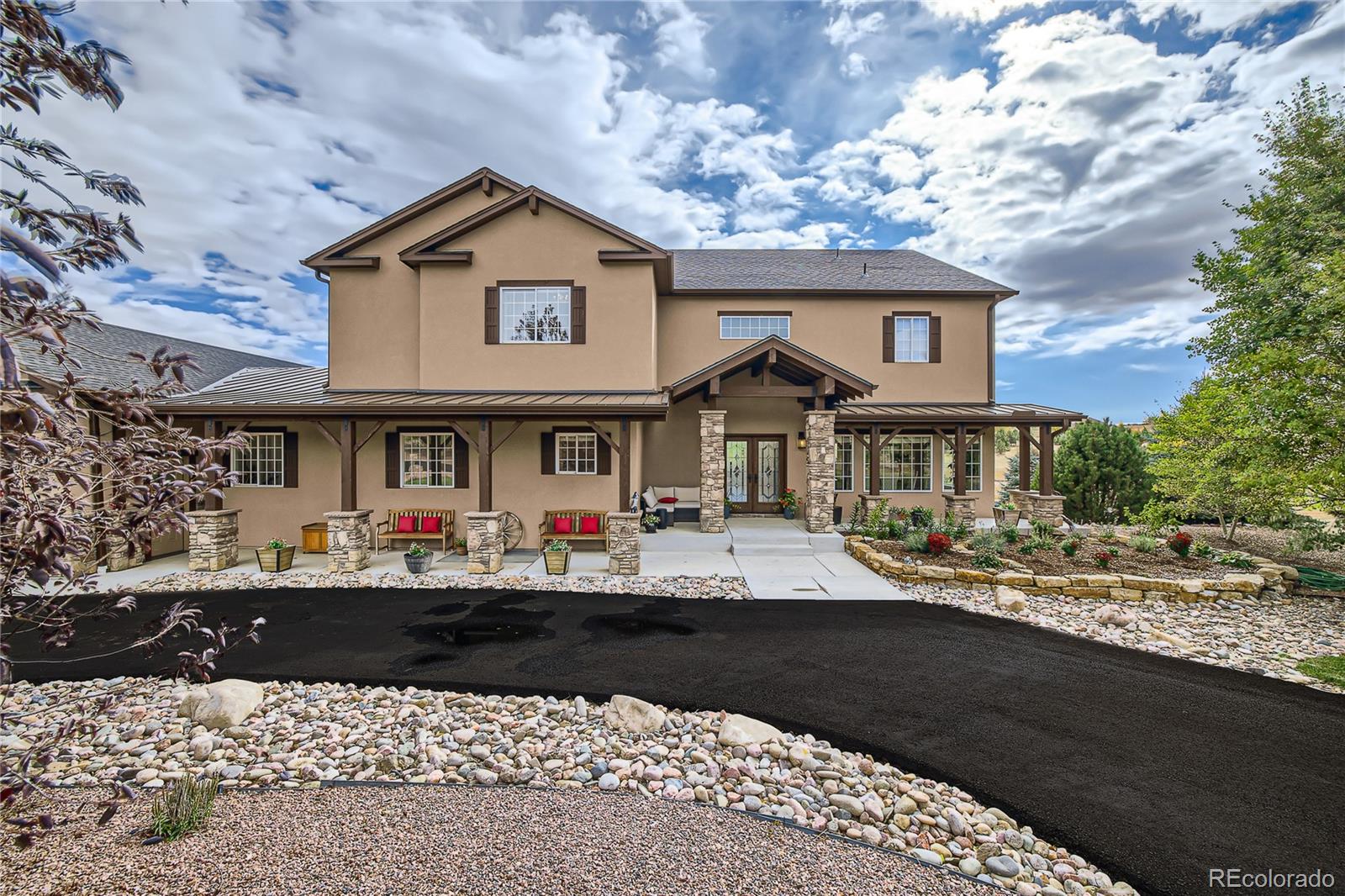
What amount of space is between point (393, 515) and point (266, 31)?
8180 mm

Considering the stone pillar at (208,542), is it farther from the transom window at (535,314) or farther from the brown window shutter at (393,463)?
the transom window at (535,314)

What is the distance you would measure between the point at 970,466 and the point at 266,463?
1741cm

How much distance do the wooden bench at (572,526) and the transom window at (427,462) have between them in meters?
2.34

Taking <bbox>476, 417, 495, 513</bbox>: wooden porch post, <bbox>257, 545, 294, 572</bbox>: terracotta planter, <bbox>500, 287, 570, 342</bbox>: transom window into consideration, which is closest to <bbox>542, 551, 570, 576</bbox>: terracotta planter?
<bbox>476, 417, 495, 513</bbox>: wooden porch post

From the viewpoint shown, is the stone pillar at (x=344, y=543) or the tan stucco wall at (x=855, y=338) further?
the tan stucco wall at (x=855, y=338)

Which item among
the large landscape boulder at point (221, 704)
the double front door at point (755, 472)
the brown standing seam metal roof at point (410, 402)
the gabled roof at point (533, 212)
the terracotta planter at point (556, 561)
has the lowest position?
the large landscape boulder at point (221, 704)

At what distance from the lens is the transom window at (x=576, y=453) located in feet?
36.9

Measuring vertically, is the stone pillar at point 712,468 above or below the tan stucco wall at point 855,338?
below

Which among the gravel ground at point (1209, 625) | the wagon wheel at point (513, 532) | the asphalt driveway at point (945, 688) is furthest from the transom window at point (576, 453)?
the gravel ground at point (1209, 625)

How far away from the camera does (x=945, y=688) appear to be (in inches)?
197

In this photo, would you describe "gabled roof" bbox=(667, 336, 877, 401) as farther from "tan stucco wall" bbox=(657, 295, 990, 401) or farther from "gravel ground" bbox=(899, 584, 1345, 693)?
"gravel ground" bbox=(899, 584, 1345, 693)

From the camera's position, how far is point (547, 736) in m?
4.12

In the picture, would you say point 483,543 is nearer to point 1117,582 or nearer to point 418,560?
point 418,560

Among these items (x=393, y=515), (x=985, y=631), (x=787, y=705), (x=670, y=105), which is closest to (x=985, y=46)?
(x=670, y=105)
